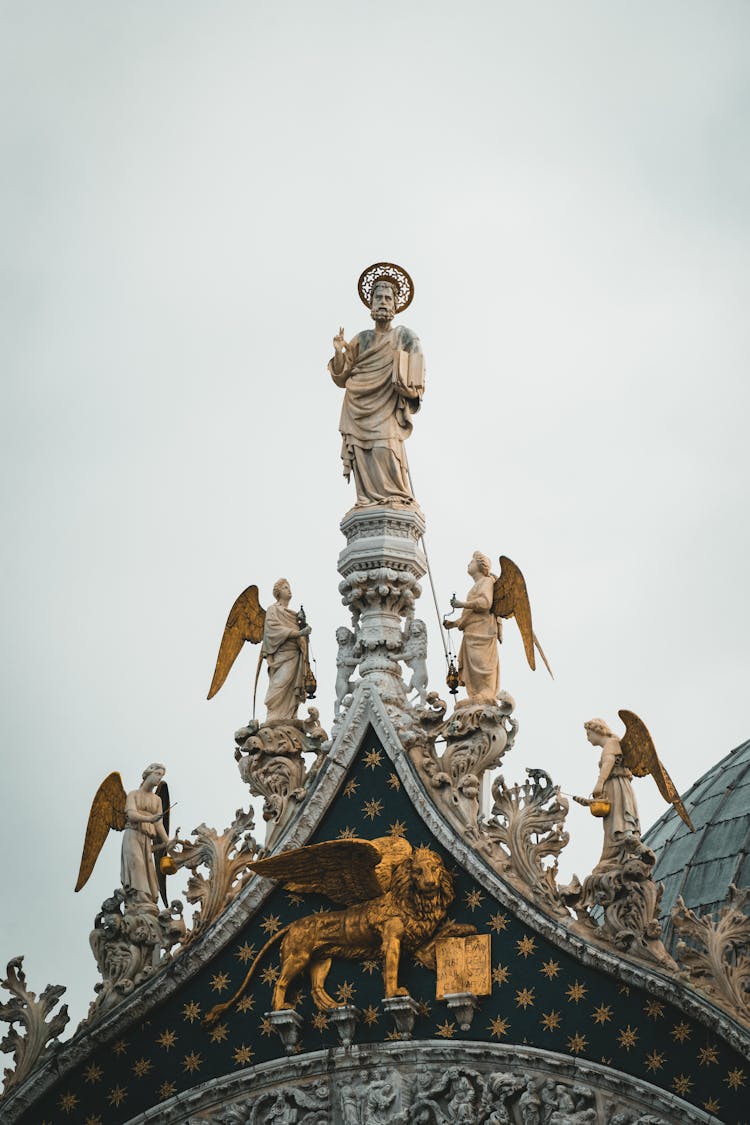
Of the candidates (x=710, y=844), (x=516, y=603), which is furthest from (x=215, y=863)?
(x=710, y=844)

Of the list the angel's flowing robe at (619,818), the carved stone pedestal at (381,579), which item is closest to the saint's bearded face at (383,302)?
the carved stone pedestal at (381,579)

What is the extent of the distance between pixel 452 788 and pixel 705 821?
8525 millimetres

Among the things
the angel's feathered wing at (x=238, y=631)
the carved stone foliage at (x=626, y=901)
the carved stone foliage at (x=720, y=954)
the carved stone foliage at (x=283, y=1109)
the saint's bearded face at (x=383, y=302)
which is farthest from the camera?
the saint's bearded face at (x=383, y=302)

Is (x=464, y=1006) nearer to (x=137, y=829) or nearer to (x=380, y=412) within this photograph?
(x=137, y=829)

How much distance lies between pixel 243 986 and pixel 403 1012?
1758 millimetres

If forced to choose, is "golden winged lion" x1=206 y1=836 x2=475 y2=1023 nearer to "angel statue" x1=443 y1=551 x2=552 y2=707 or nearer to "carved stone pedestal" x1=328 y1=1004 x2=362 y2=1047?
"carved stone pedestal" x1=328 y1=1004 x2=362 y2=1047

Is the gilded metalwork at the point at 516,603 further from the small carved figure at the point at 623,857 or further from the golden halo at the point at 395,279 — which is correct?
the golden halo at the point at 395,279

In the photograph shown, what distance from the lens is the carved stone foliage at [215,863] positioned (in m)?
20.5

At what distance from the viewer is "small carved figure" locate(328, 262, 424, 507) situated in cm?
2203

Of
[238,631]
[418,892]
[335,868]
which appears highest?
[238,631]

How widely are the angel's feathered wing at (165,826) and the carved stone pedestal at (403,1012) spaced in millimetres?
2912

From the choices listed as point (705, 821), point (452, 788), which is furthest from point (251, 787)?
point (705, 821)

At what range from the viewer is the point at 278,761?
20.8 meters

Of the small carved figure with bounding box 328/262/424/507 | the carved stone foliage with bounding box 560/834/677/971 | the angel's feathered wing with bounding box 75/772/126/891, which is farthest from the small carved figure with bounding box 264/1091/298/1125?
the small carved figure with bounding box 328/262/424/507
